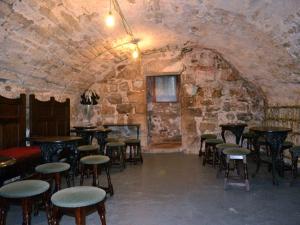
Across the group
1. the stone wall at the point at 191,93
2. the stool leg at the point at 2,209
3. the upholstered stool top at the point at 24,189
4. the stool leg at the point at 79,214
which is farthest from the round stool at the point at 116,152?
the stool leg at the point at 79,214

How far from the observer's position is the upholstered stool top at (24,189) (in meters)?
1.63

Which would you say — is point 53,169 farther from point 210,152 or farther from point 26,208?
point 210,152

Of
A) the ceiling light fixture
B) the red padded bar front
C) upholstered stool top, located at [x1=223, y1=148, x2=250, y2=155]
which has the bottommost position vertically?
upholstered stool top, located at [x1=223, y1=148, x2=250, y2=155]

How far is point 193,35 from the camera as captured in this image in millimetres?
4039

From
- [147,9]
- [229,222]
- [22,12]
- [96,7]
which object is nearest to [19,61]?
[22,12]

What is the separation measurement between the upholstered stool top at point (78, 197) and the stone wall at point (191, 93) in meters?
3.77

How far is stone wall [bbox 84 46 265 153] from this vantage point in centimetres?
499

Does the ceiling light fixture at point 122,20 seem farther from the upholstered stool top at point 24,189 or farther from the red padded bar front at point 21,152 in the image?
the red padded bar front at point 21,152

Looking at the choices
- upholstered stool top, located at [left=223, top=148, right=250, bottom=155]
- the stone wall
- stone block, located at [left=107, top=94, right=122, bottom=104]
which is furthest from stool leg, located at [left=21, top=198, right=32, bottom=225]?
stone block, located at [left=107, top=94, right=122, bottom=104]

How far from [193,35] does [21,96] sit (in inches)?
113

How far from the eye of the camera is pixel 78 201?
4.69ft

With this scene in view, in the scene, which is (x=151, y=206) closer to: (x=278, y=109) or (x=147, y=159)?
(x=147, y=159)

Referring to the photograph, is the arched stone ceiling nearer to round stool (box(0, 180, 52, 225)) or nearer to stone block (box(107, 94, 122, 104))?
stone block (box(107, 94, 122, 104))

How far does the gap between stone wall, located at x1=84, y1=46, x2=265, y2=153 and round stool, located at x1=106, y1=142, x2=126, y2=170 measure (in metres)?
1.10
